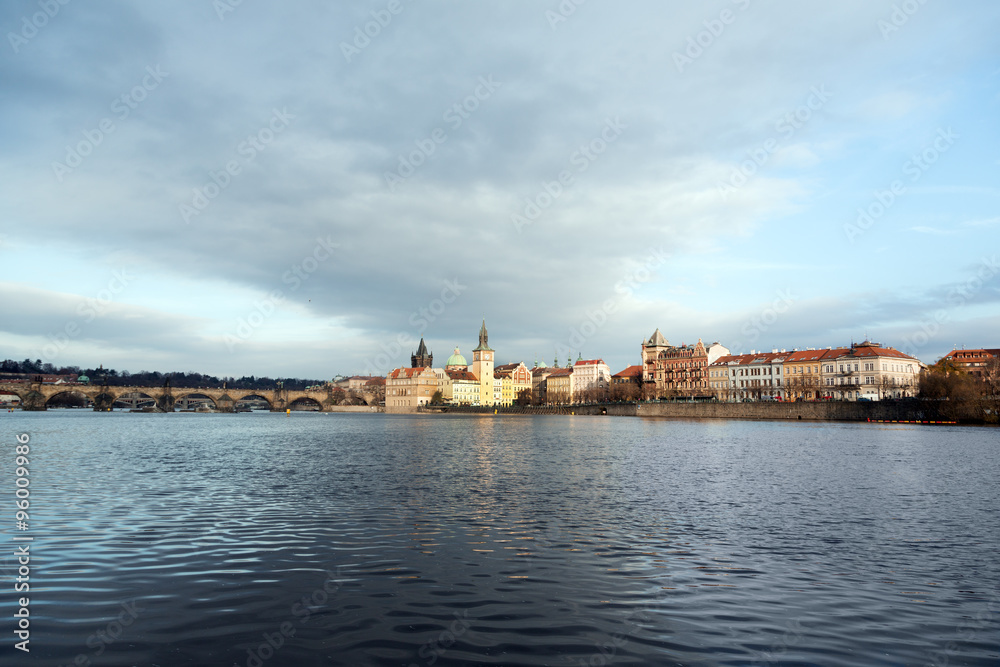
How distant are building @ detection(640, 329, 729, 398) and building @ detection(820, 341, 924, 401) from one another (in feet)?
113

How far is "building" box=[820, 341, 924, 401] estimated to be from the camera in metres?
146

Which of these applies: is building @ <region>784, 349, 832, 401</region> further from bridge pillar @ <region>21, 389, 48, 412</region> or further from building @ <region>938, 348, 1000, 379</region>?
bridge pillar @ <region>21, 389, 48, 412</region>

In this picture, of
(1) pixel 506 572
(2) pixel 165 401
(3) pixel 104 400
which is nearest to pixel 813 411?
(1) pixel 506 572

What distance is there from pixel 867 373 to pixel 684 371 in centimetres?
5248

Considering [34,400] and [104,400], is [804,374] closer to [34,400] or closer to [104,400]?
[104,400]

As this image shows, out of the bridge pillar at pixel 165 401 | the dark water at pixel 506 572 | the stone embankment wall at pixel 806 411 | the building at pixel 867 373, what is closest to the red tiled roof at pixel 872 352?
the building at pixel 867 373

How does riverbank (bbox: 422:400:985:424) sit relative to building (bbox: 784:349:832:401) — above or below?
below

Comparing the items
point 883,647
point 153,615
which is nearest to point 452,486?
point 153,615

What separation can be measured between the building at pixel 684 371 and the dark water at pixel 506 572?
160530 mm

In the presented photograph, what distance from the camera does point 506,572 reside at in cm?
1309

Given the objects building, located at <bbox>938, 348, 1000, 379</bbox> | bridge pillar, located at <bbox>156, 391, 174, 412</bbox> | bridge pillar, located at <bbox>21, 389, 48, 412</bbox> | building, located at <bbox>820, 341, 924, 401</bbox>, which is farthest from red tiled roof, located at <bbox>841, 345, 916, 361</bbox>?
bridge pillar, located at <bbox>21, 389, 48, 412</bbox>

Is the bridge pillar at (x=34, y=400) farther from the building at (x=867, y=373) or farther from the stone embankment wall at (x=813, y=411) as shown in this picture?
the building at (x=867, y=373)

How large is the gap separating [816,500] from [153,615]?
72.1ft

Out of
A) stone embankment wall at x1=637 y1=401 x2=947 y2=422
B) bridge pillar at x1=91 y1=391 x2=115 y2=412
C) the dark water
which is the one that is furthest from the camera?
bridge pillar at x1=91 y1=391 x2=115 y2=412
